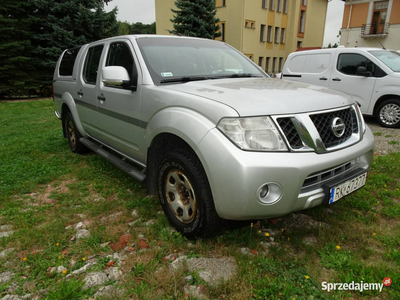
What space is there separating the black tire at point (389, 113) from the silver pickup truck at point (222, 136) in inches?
194

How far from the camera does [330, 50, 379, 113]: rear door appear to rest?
7.11 metres

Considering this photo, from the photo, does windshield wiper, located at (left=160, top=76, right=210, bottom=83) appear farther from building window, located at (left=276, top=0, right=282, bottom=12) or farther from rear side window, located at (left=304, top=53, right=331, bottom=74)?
building window, located at (left=276, top=0, right=282, bottom=12)

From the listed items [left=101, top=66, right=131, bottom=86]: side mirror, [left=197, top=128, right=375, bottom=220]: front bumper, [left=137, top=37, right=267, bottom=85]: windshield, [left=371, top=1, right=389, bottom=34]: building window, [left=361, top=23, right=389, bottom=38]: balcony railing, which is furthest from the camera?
[left=371, top=1, right=389, bottom=34]: building window

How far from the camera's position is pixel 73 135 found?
5156 millimetres

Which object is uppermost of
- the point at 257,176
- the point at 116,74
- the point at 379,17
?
the point at 379,17

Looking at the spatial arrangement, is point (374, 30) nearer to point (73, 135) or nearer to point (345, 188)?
point (73, 135)

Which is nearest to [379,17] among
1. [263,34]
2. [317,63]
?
[263,34]

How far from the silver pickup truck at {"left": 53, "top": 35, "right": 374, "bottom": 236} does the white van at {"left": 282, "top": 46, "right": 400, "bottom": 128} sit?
4870 millimetres

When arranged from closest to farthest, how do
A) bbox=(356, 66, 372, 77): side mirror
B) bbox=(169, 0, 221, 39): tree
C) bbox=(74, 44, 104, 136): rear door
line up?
bbox=(74, 44, 104, 136): rear door
bbox=(356, 66, 372, 77): side mirror
bbox=(169, 0, 221, 39): tree

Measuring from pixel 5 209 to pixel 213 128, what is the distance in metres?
2.67

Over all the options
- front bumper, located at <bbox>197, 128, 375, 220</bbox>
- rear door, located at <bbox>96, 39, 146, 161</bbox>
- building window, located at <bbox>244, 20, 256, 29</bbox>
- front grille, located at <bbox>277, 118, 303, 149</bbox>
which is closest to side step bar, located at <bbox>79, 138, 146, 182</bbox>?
rear door, located at <bbox>96, 39, 146, 161</bbox>

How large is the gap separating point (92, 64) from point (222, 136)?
9.51 feet

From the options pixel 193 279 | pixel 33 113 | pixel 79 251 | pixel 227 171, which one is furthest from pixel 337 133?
pixel 33 113

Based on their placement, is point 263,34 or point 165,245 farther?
point 263,34
